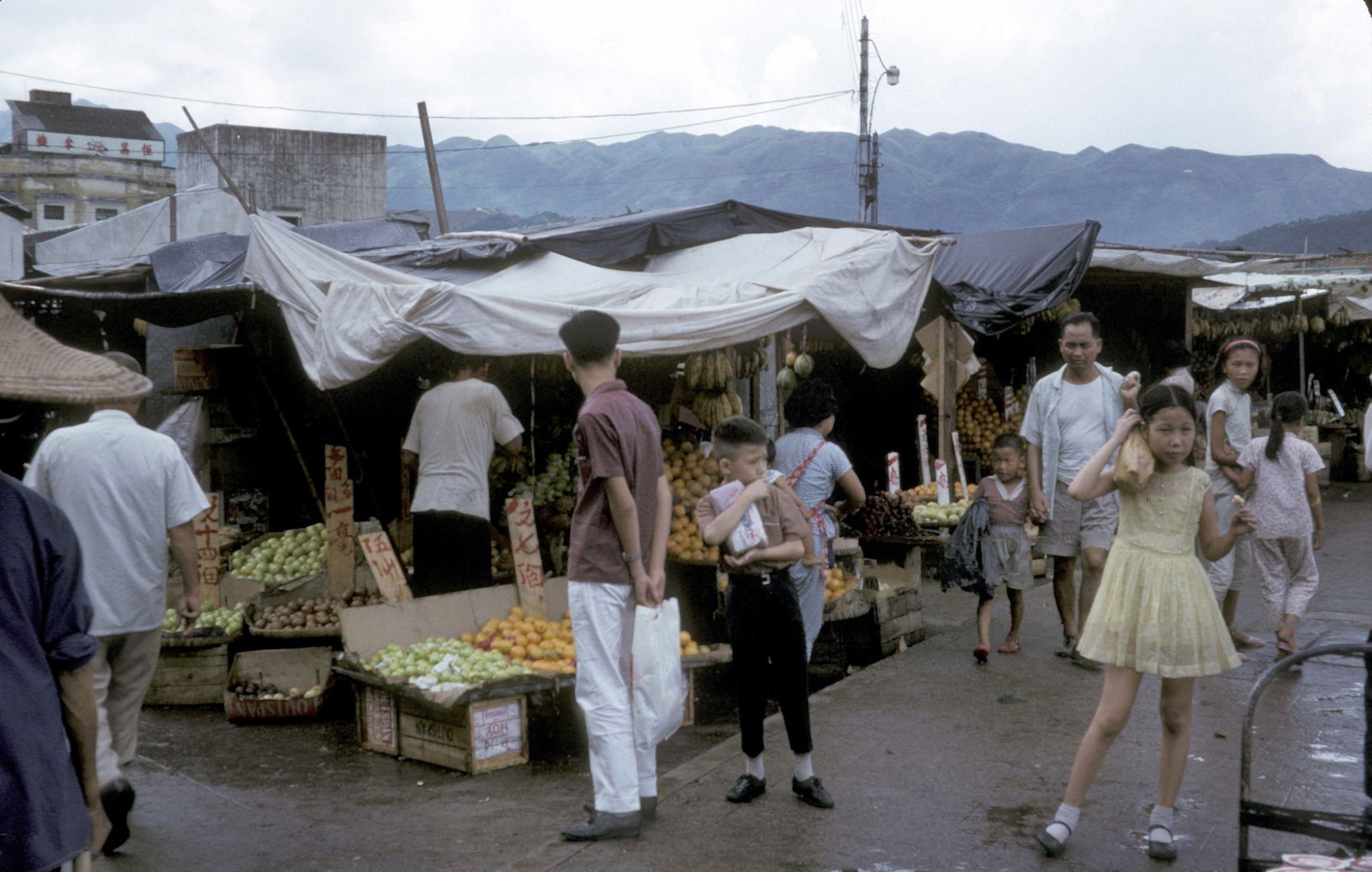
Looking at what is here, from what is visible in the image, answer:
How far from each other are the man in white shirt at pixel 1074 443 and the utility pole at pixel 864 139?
26231 mm

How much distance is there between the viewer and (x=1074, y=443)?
6328 mm

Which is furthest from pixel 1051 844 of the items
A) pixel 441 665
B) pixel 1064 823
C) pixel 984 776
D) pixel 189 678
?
pixel 189 678

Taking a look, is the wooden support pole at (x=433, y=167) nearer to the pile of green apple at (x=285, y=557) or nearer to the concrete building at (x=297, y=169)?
the pile of green apple at (x=285, y=557)

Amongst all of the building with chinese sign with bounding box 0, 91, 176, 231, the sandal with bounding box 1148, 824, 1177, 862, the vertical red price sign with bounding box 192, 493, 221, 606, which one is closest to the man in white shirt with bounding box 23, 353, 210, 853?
the vertical red price sign with bounding box 192, 493, 221, 606

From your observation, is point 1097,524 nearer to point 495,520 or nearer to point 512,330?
point 512,330

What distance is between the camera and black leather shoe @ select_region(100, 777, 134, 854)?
4172mm

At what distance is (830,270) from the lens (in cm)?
684

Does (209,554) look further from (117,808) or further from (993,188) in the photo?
(993,188)

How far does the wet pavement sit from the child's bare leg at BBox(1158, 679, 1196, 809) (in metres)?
0.29

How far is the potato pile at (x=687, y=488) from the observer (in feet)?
24.2

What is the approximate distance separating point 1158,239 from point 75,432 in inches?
4351

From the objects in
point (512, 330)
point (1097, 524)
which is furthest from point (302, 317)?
point (1097, 524)

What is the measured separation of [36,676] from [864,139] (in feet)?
115

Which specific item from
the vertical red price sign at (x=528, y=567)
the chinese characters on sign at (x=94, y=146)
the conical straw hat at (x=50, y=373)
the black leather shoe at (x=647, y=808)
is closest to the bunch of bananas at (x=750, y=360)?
the vertical red price sign at (x=528, y=567)
